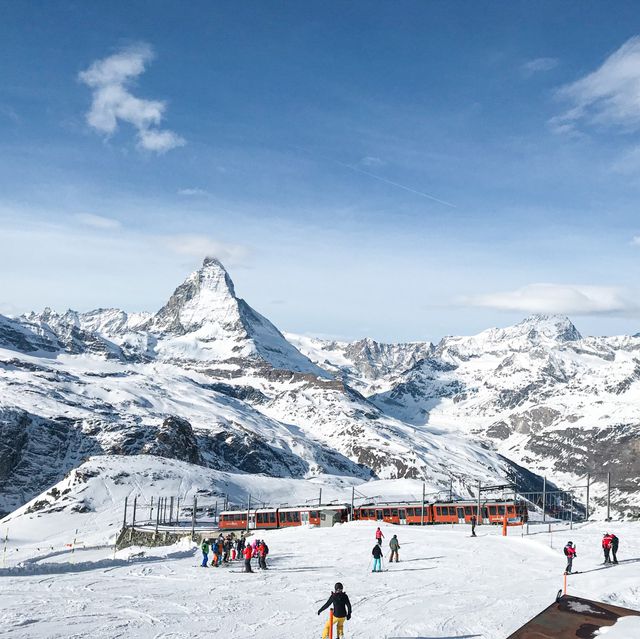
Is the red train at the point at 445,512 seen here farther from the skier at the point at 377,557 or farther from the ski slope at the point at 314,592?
the skier at the point at 377,557

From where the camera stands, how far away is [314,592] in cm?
3064

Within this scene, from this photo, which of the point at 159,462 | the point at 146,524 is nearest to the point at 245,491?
the point at 159,462

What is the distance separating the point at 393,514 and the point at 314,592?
5395 cm

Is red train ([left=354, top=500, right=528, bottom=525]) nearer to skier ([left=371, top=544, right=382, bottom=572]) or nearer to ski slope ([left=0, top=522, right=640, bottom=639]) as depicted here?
ski slope ([left=0, top=522, right=640, bottom=639])

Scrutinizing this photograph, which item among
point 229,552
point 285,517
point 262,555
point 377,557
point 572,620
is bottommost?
point 285,517

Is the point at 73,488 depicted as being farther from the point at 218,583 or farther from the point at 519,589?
the point at 519,589

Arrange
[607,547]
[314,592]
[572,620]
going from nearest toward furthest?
[572,620] → [314,592] → [607,547]

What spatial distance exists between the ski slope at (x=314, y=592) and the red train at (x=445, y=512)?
2690 cm

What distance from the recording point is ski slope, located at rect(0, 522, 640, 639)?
76.4ft

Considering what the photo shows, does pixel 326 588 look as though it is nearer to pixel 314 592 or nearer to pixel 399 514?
pixel 314 592

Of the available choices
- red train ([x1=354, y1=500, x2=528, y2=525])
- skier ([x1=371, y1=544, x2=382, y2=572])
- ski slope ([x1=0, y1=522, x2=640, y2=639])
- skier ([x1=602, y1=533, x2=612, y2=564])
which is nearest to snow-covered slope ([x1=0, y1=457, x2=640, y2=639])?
ski slope ([x1=0, y1=522, x2=640, y2=639])

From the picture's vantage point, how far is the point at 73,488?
448ft

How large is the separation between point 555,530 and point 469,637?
39880 millimetres

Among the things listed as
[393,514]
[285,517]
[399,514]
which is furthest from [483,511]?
[285,517]
